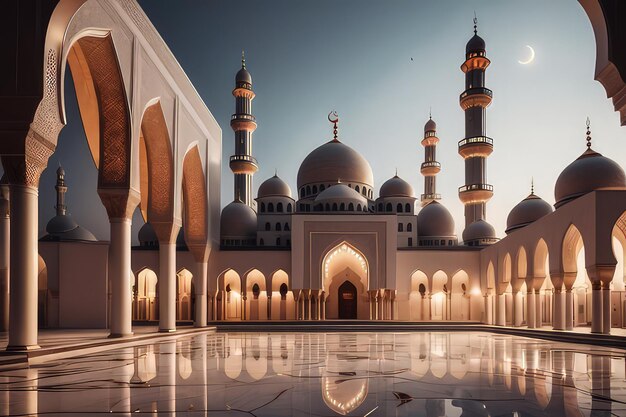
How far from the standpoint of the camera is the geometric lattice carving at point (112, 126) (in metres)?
9.02

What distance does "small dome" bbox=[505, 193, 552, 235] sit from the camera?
18703mm

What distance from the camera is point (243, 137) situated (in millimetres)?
25406

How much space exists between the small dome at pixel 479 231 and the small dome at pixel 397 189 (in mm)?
3303

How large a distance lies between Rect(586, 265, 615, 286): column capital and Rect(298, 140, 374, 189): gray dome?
1335 centimetres

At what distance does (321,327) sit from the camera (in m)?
15.9

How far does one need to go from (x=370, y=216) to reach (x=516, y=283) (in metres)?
5.04

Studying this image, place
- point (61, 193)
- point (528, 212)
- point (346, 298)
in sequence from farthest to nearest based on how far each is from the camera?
point (61, 193)
point (346, 298)
point (528, 212)

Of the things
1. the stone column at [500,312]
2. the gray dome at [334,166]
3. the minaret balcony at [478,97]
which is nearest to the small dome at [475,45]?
the minaret balcony at [478,97]

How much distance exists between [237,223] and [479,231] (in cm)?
893

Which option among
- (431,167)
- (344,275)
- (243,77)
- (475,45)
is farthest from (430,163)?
(344,275)

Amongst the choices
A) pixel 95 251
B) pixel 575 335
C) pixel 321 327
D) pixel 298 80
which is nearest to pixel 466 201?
pixel 298 80

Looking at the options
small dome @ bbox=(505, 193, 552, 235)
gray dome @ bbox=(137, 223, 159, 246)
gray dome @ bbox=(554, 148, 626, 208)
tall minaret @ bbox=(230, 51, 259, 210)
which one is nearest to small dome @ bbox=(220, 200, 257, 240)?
gray dome @ bbox=(137, 223, 159, 246)

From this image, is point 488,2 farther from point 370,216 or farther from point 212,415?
point 212,415

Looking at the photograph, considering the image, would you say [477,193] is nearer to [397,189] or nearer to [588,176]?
[397,189]
